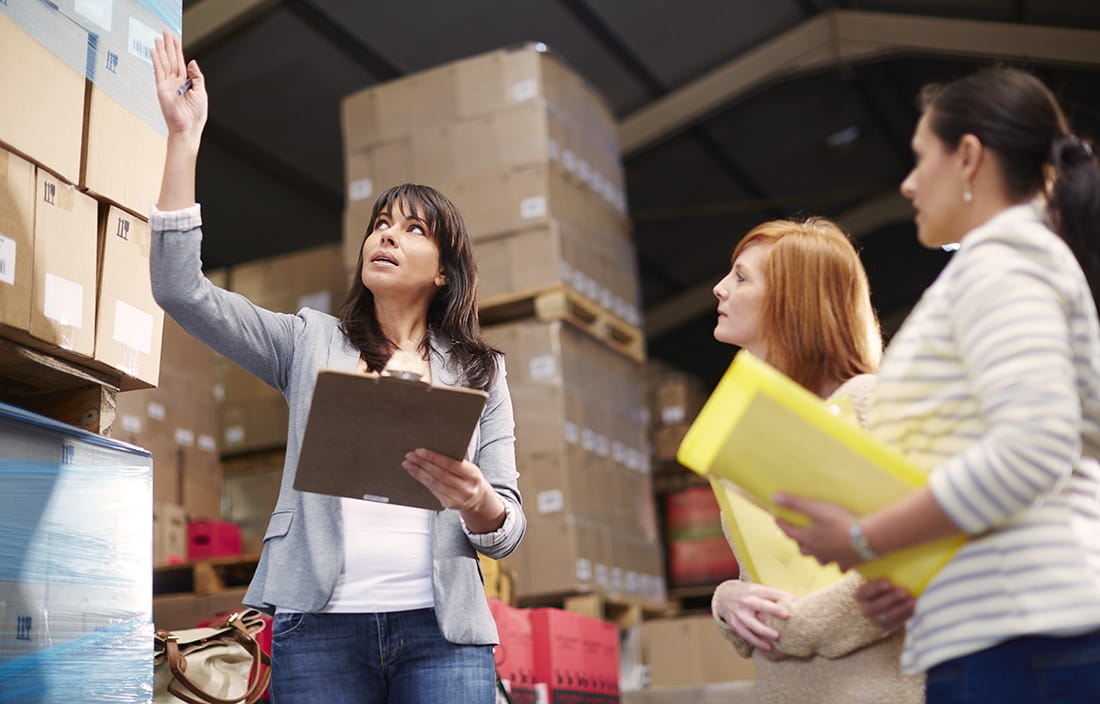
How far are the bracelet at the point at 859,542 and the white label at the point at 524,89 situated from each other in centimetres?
430

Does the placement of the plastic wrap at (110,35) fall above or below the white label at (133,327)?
above

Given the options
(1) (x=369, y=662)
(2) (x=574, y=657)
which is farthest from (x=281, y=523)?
(2) (x=574, y=657)

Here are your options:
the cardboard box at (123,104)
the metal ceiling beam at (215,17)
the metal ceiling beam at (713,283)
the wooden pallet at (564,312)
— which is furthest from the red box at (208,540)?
the metal ceiling beam at (713,283)

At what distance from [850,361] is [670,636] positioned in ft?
12.7

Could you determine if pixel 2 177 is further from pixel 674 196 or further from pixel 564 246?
pixel 674 196

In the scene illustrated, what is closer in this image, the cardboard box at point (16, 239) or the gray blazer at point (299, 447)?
the gray blazer at point (299, 447)

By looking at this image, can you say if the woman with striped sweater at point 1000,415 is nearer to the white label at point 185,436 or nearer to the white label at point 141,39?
the white label at point 141,39

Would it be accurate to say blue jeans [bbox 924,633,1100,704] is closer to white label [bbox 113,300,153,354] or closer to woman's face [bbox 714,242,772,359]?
woman's face [bbox 714,242,772,359]

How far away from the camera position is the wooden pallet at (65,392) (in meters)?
2.39

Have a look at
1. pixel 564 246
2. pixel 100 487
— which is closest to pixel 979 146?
pixel 100 487

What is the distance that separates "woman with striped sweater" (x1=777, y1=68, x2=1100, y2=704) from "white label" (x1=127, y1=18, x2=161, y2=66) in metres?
1.82

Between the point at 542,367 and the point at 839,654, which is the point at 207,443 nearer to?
the point at 542,367

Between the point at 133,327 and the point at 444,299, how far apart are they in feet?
2.24

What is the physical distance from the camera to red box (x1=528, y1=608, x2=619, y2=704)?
421 cm
